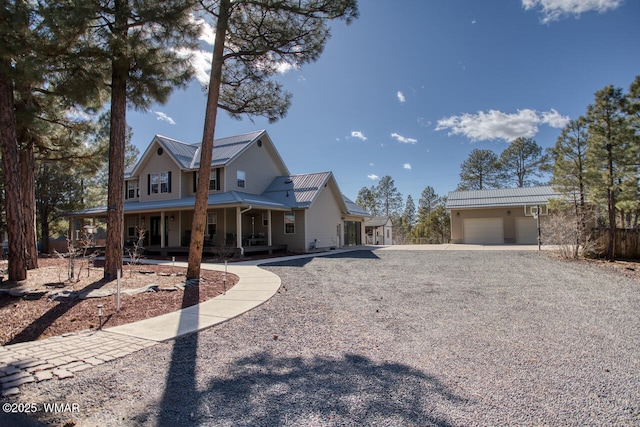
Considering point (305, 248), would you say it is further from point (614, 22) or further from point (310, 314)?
point (614, 22)

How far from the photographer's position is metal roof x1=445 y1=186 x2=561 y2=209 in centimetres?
2517

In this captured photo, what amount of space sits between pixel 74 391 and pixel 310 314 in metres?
3.44

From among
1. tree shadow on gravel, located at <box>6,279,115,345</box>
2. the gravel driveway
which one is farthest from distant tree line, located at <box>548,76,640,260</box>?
tree shadow on gravel, located at <box>6,279,115,345</box>

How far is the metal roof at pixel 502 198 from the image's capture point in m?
25.2

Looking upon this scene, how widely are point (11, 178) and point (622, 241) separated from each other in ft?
64.9

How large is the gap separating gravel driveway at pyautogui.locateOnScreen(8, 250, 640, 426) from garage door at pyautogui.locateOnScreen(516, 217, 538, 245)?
19953mm

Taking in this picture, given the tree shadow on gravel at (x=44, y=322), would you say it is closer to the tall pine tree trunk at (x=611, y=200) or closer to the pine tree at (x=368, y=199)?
the tall pine tree trunk at (x=611, y=200)

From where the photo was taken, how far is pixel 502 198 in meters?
26.3

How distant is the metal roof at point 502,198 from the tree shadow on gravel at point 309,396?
82.6ft

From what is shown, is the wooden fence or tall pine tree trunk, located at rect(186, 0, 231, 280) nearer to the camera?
tall pine tree trunk, located at rect(186, 0, 231, 280)

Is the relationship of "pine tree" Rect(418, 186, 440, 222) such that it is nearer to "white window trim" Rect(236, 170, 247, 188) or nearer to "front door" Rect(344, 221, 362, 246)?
"front door" Rect(344, 221, 362, 246)

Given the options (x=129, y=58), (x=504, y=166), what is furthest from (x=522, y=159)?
(x=129, y=58)

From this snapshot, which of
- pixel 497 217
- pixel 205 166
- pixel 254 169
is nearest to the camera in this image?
pixel 205 166

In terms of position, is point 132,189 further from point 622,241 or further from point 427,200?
point 427,200
